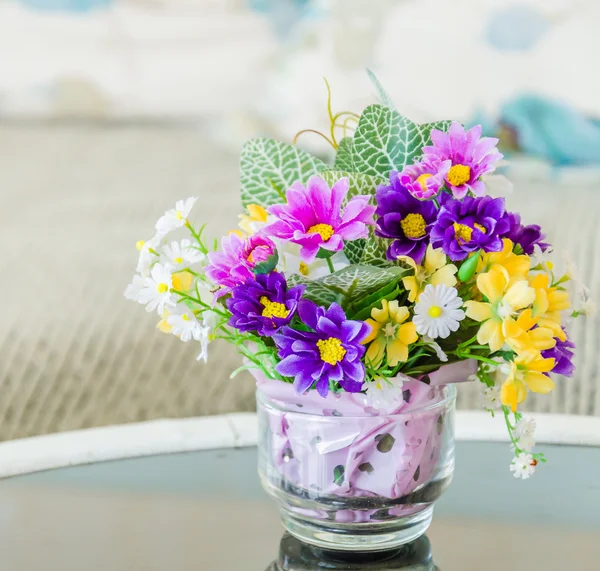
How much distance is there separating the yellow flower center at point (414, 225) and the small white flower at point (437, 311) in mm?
33

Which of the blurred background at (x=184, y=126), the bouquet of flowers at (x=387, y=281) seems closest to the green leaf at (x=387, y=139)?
the bouquet of flowers at (x=387, y=281)

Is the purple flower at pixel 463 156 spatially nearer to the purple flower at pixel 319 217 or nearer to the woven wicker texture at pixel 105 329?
the purple flower at pixel 319 217

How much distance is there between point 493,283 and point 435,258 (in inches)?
1.4

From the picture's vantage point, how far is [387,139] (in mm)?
532

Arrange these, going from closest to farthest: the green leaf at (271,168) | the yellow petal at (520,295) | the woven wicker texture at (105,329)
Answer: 1. the yellow petal at (520,295)
2. the green leaf at (271,168)
3. the woven wicker texture at (105,329)

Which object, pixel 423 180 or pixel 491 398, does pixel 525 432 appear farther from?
pixel 423 180

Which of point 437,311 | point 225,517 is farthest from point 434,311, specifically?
point 225,517

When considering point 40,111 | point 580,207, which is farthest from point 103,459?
point 40,111

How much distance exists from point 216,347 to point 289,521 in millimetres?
489

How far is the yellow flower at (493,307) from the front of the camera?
1.49 ft

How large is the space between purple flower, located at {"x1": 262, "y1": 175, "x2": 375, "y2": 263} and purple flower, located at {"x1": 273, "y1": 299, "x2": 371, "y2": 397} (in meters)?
0.03

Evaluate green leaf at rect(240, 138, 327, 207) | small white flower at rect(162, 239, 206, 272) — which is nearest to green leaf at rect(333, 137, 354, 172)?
green leaf at rect(240, 138, 327, 207)

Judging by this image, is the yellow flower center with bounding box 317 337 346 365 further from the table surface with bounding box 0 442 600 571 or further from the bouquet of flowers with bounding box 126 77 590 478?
the table surface with bounding box 0 442 600 571

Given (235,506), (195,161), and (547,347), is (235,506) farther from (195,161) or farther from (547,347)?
(195,161)
